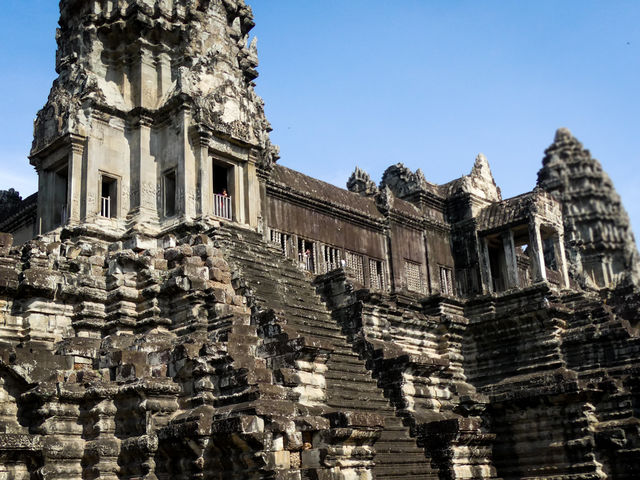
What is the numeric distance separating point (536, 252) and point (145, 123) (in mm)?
13977

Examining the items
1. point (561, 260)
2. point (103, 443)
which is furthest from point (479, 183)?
point (103, 443)

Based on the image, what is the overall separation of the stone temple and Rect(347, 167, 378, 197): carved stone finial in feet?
0.30

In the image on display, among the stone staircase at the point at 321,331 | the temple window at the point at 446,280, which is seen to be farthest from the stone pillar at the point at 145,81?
the temple window at the point at 446,280

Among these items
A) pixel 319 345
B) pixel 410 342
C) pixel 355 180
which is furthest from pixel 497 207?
pixel 319 345

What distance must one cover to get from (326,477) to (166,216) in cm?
916

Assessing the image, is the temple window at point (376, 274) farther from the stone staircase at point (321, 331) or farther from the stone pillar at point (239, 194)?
the stone pillar at point (239, 194)

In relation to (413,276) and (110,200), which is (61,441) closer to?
(110,200)

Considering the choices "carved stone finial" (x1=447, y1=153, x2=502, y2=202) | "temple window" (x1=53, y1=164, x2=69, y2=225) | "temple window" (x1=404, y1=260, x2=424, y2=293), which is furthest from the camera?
"carved stone finial" (x1=447, y1=153, x2=502, y2=202)

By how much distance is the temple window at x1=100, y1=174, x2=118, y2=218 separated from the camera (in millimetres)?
21016

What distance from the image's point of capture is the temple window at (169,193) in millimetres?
21172

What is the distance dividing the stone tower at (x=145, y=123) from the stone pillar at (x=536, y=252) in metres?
10.6

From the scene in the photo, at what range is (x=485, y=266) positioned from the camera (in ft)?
97.0

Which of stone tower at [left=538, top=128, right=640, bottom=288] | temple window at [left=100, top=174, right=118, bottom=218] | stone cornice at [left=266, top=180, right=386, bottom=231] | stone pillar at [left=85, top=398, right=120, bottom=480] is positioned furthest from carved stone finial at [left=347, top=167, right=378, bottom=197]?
stone tower at [left=538, top=128, right=640, bottom=288]

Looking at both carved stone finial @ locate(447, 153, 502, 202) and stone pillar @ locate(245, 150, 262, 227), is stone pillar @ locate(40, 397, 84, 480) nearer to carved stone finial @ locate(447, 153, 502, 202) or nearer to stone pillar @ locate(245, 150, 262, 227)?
stone pillar @ locate(245, 150, 262, 227)
